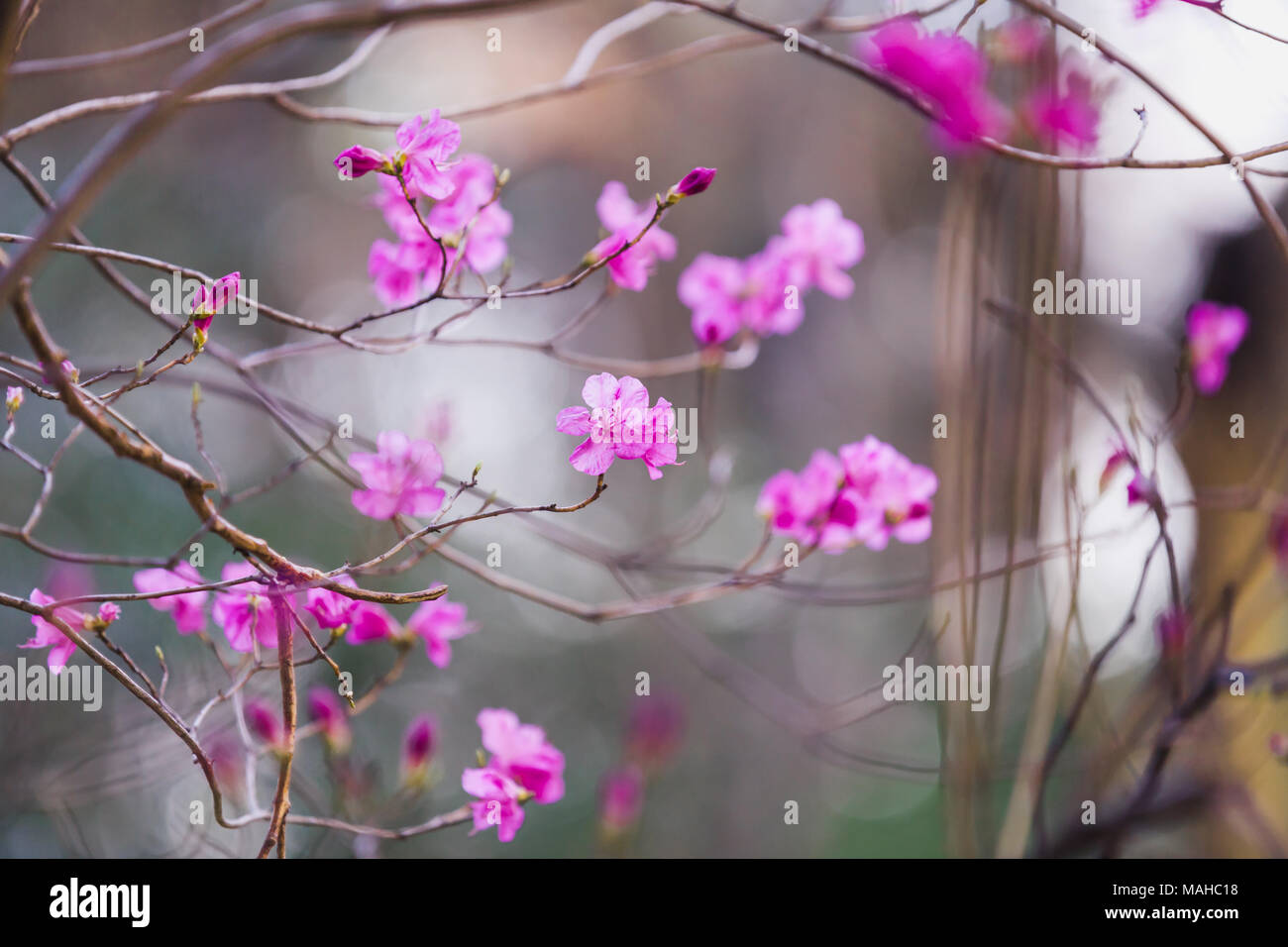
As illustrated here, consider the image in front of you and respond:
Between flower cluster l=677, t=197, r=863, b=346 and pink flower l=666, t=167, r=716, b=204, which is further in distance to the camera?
flower cluster l=677, t=197, r=863, b=346

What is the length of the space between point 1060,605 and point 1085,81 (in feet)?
1.83

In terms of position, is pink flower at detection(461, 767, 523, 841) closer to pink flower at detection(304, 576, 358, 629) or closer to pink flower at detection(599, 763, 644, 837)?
pink flower at detection(304, 576, 358, 629)

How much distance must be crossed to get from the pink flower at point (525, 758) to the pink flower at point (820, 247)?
0.72 metres

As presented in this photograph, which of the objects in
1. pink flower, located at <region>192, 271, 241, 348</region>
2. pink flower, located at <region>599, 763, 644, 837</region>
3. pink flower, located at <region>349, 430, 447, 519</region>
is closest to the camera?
pink flower, located at <region>192, 271, 241, 348</region>

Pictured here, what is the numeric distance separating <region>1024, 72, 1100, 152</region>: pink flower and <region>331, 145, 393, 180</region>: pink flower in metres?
0.64

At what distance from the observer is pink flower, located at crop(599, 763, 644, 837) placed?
144 cm

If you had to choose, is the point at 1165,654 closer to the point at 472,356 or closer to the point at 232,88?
the point at 232,88

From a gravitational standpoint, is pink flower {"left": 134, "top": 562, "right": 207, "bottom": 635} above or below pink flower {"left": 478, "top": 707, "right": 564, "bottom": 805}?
above

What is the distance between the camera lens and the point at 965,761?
70cm

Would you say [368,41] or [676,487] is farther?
[676,487]

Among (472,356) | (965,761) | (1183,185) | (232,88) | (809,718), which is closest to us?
(965,761)

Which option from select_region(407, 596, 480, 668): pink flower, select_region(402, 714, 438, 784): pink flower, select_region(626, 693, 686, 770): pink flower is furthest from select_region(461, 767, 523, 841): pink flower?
select_region(626, 693, 686, 770): pink flower

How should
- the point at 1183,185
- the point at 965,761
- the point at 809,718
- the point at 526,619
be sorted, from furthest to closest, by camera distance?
the point at 526,619, the point at 1183,185, the point at 809,718, the point at 965,761
